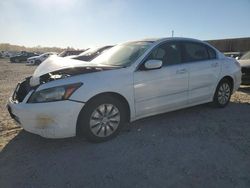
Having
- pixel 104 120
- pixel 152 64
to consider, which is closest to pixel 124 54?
pixel 152 64

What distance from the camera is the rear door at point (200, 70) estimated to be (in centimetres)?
552

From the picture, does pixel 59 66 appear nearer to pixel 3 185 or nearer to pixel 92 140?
pixel 92 140

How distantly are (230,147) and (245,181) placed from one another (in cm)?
101

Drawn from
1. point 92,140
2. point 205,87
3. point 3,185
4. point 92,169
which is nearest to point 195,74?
point 205,87

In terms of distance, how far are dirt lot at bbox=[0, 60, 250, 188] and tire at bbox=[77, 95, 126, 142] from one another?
0.15 m

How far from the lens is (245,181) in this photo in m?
3.24

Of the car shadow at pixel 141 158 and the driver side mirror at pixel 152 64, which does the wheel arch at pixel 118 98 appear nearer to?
the car shadow at pixel 141 158

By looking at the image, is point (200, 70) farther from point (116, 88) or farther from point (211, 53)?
point (116, 88)

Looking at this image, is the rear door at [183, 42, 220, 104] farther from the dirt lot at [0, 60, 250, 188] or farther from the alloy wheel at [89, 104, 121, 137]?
the alloy wheel at [89, 104, 121, 137]

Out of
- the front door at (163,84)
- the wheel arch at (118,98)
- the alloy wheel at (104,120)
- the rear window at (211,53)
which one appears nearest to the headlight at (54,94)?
the wheel arch at (118,98)

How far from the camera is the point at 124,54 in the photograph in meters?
5.21

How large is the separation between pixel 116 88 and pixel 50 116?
108 cm

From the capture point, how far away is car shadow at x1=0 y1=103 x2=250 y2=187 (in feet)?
10.8

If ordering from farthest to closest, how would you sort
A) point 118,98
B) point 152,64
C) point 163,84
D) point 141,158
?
point 163,84
point 152,64
point 118,98
point 141,158
